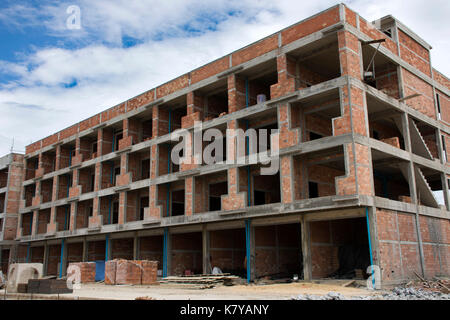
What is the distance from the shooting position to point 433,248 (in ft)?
70.1

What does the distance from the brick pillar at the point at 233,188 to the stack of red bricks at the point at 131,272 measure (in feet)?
15.7

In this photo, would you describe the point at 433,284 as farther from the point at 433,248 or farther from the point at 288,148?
the point at 288,148

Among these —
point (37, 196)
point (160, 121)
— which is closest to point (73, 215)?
point (37, 196)

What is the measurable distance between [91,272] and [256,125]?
481 inches

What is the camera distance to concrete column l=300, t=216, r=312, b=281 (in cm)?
1888

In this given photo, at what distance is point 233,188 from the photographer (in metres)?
22.0

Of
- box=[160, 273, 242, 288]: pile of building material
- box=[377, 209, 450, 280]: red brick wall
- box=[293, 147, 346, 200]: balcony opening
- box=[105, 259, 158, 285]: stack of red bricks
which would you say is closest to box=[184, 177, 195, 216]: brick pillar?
box=[105, 259, 158, 285]: stack of red bricks

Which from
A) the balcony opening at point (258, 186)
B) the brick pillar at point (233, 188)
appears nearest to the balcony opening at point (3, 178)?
the balcony opening at point (258, 186)

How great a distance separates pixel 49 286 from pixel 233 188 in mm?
9630

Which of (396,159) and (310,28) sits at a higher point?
(310,28)

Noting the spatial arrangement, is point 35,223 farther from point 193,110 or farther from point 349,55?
point 349,55

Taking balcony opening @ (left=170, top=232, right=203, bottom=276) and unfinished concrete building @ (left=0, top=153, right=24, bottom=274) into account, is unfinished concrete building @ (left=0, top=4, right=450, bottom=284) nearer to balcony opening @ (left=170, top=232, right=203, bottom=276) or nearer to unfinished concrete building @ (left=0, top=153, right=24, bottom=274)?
balcony opening @ (left=170, top=232, right=203, bottom=276)

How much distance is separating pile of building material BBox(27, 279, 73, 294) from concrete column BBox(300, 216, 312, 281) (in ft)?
31.2
